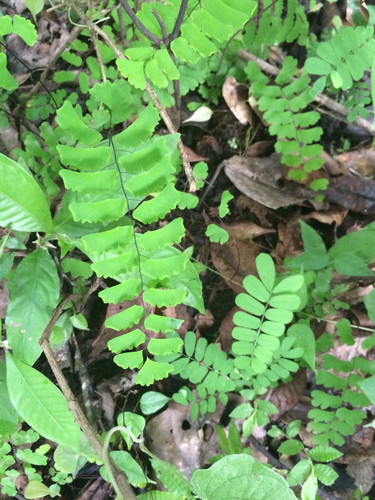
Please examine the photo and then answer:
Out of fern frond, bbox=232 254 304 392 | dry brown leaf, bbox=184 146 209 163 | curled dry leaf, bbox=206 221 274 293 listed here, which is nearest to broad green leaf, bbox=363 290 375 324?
fern frond, bbox=232 254 304 392

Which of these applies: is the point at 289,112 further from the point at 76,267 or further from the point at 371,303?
the point at 76,267

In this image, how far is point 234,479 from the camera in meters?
0.99

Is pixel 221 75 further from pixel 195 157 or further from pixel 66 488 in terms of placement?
pixel 66 488

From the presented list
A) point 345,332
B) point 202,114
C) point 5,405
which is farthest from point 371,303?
point 5,405

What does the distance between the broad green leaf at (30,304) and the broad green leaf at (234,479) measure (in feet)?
1.89

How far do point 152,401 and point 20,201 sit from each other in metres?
0.90

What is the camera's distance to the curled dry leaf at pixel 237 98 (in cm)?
166

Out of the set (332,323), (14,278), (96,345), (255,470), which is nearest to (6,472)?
(96,345)

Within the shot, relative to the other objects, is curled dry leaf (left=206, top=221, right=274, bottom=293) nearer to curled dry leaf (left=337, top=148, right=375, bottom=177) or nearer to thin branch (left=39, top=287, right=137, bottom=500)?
curled dry leaf (left=337, top=148, right=375, bottom=177)

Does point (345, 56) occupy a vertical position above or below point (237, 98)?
above

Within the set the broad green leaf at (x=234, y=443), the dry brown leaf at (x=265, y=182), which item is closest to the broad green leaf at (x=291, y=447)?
the broad green leaf at (x=234, y=443)

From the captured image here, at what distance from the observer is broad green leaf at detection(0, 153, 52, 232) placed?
0.92 meters

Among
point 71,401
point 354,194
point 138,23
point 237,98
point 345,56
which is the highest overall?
point 138,23

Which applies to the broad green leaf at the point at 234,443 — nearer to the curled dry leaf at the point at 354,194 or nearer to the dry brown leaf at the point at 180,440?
the dry brown leaf at the point at 180,440
